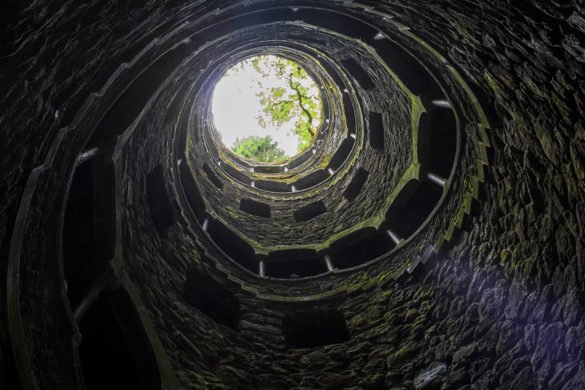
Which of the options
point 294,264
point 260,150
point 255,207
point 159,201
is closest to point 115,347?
point 159,201

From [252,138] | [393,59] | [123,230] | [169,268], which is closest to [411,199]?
[393,59]

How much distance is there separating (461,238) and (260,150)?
14.7 m

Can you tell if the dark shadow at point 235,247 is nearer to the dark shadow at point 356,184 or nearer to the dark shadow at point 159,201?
the dark shadow at point 159,201

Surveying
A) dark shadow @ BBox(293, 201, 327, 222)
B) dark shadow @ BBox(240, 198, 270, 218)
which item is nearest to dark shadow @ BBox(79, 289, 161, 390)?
dark shadow @ BBox(240, 198, 270, 218)

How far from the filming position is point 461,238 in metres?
6.37

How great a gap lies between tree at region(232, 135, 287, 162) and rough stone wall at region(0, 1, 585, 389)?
42.2 feet

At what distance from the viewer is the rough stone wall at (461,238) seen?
96.7 inches

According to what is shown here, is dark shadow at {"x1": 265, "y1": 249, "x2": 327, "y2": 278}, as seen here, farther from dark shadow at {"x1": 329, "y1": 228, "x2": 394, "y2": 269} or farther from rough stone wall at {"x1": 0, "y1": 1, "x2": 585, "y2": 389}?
rough stone wall at {"x1": 0, "y1": 1, "x2": 585, "y2": 389}

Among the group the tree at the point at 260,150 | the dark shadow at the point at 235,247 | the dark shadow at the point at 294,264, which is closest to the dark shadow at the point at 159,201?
the dark shadow at the point at 235,247

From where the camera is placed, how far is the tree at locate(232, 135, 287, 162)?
776 inches

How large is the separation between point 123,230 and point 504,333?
5274 mm

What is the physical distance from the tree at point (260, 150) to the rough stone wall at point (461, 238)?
42.2 feet

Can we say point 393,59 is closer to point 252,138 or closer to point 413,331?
point 413,331

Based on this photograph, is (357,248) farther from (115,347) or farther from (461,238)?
(115,347)
